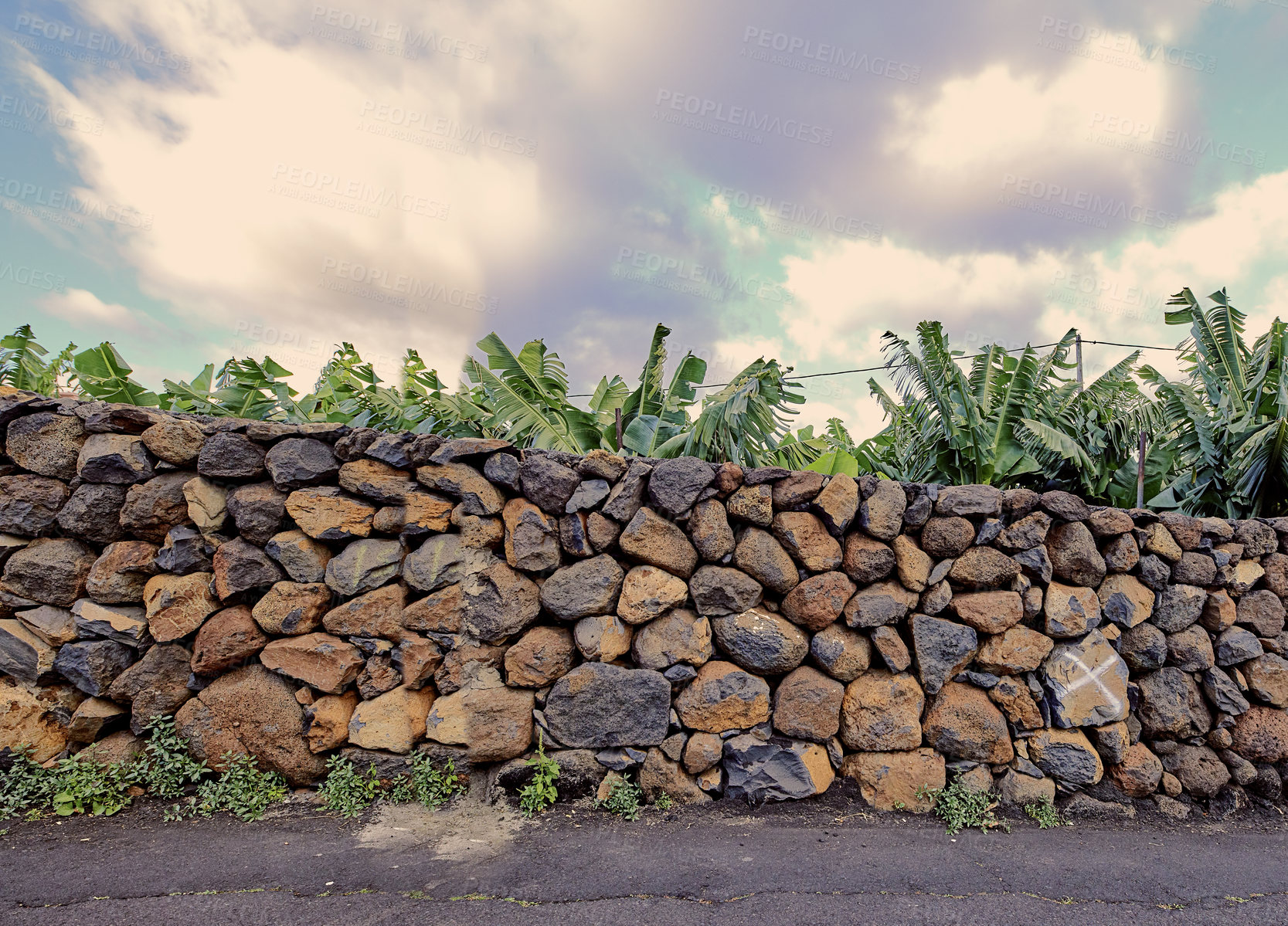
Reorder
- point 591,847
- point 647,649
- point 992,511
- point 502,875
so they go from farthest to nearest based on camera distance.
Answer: point 992,511
point 647,649
point 591,847
point 502,875

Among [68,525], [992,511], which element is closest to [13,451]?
[68,525]

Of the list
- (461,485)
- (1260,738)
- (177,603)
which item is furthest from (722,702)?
(1260,738)

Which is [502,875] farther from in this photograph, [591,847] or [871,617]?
[871,617]

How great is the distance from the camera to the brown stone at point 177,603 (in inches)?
129

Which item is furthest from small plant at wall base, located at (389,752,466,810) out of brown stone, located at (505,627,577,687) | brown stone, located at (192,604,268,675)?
brown stone, located at (192,604,268,675)

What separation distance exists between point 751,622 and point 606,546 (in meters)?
0.93

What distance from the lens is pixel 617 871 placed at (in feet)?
9.15

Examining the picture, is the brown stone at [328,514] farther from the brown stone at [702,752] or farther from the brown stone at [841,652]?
the brown stone at [841,652]

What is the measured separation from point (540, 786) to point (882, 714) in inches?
77.2

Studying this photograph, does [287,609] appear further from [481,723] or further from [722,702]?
[722,702]

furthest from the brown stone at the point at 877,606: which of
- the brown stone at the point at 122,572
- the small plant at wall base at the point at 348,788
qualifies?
the brown stone at the point at 122,572

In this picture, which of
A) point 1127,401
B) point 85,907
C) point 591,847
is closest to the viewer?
point 85,907

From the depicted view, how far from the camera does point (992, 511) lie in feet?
12.2

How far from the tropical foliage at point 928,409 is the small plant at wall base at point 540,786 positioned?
2.30 m
